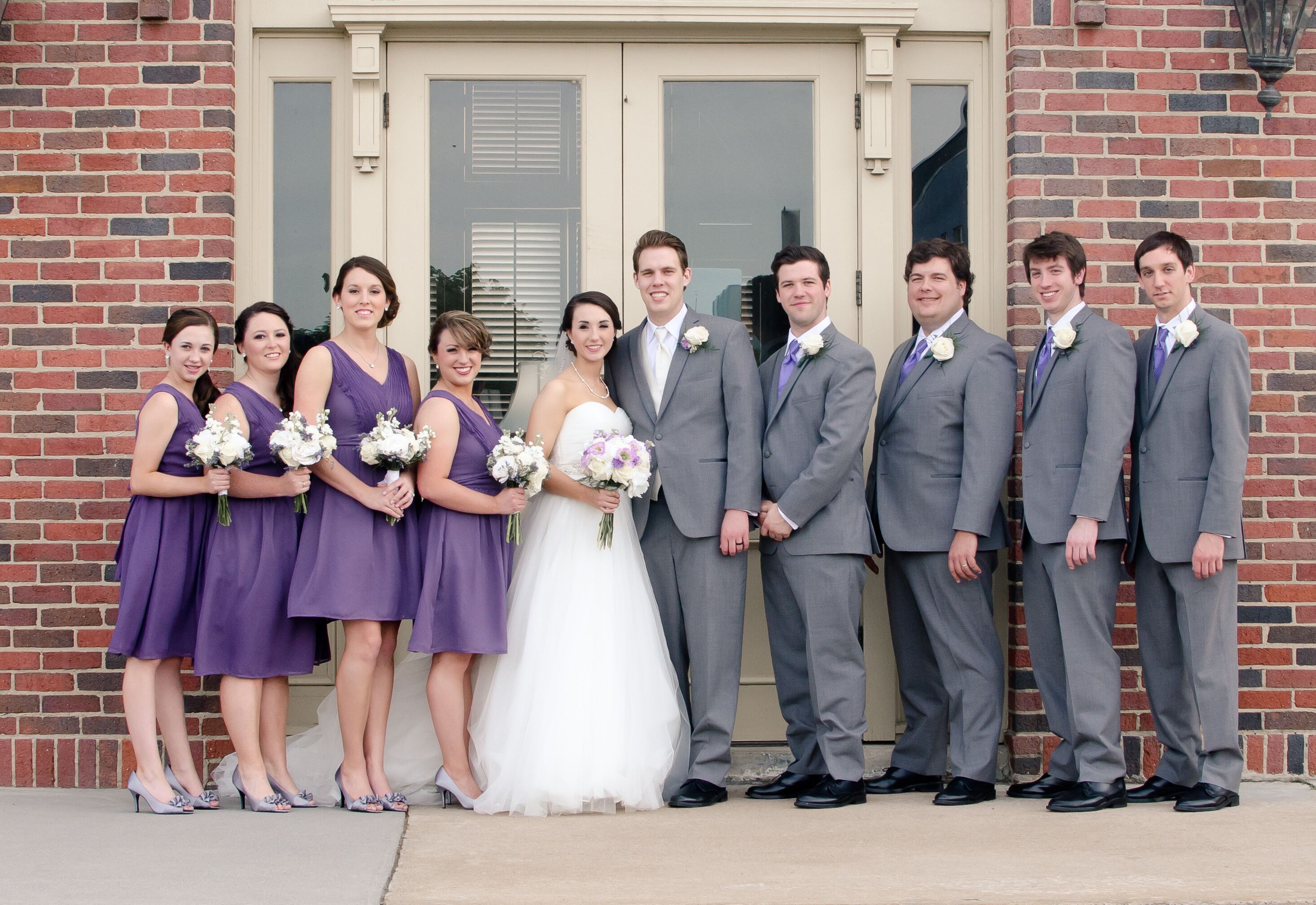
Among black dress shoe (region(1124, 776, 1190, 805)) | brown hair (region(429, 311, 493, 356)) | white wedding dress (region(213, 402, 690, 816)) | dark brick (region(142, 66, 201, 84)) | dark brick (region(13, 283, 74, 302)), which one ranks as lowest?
black dress shoe (region(1124, 776, 1190, 805))

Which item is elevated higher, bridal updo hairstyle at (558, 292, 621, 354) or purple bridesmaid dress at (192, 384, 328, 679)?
bridal updo hairstyle at (558, 292, 621, 354)

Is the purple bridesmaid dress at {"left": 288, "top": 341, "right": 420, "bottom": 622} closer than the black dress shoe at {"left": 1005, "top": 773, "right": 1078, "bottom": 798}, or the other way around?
the purple bridesmaid dress at {"left": 288, "top": 341, "right": 420, "bottom": 622}

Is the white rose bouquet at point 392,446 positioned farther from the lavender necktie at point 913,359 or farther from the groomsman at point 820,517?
the lavender necktie at point 913,359

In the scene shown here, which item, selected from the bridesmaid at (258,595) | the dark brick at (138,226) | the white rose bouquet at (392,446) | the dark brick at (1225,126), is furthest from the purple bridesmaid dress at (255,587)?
the dark brick at (1225,126)

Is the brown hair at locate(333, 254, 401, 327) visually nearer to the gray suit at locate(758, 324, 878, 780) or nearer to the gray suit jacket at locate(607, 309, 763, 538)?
the gray suit jacket at locate(607, 309, 763, 538)

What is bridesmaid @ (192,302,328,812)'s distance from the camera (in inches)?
172

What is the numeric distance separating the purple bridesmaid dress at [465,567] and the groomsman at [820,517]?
1.07 metres

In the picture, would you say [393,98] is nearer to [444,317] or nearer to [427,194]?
[427,194]

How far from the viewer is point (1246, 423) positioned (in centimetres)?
440

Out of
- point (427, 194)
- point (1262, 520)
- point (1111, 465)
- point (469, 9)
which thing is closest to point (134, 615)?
point (427, 194)

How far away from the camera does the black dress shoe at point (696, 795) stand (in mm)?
4555

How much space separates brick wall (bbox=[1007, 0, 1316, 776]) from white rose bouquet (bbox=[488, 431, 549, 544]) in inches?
81.2

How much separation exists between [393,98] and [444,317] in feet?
4.10

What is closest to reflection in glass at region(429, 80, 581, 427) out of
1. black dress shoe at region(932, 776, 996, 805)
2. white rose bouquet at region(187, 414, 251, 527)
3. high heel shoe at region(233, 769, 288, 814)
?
white rose bouquet at region(187, 414, 251, 527)
